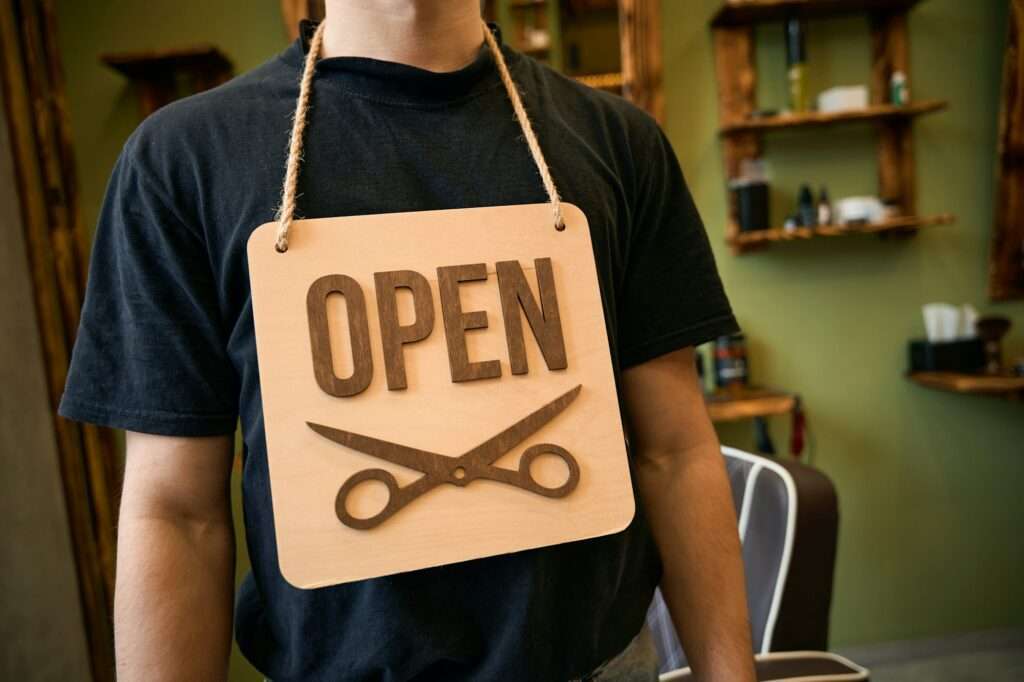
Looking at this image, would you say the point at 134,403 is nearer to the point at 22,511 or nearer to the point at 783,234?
the point at 22,511

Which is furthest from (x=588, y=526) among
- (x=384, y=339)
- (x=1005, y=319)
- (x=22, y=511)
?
(x=1005, y=319)

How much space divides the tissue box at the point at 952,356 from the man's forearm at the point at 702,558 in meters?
1.92

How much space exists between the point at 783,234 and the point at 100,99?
2180 millimetres

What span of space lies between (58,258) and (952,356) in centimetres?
280

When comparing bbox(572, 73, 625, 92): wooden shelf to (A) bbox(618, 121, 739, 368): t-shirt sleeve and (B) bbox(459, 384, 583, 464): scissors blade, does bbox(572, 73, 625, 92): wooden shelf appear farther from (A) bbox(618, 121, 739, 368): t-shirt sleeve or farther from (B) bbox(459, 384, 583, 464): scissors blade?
(B) bbox(459, 384, 583, 464): scissors blade

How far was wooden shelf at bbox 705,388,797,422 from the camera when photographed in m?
2.02

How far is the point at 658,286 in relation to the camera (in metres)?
0.69

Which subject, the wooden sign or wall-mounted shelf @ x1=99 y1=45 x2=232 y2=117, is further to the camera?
wall-mounted shelf @ x1=99 y1=45 x2=232 y2=117

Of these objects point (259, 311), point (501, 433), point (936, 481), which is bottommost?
point (936, 481)

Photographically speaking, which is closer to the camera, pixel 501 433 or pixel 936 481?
pixel 501 433

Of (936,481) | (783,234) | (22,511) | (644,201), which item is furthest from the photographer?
(936,481)

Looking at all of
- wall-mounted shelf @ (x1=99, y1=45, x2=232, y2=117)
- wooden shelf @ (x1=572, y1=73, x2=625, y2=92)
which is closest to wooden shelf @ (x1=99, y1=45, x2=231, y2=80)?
wall-mounted shelf @ (x1=99, y1=45, x2=232, y2=117)

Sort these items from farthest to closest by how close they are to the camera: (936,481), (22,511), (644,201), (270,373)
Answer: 1. (936,481)
2. (22,511)
3. (644,201)
4. (270,373)

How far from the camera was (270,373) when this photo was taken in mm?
490
